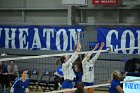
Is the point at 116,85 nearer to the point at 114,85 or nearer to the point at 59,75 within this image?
the point at 114,85

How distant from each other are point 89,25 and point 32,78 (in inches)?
145

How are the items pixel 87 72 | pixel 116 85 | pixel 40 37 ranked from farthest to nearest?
pixel 40 37 → pixel 87 72 → pixel 116 85

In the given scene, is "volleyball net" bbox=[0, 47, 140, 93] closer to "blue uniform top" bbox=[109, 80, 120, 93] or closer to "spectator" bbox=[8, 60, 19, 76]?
"spectator" bbox=[8, 60, 19, 76]

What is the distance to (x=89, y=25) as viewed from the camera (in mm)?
17531

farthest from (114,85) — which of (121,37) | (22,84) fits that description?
(121,37)

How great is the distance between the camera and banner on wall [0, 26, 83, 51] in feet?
57.7

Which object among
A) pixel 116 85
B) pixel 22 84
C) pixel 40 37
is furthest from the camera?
pixel 40 37

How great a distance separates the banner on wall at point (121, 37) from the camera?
16.0 metres

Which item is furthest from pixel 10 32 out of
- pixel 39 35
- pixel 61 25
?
pixel 61 25

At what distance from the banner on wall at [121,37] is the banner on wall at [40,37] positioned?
1180 mm

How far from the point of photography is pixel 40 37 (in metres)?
18.3

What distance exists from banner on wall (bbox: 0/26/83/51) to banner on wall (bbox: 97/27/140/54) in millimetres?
1180

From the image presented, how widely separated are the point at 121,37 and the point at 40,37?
164 inches

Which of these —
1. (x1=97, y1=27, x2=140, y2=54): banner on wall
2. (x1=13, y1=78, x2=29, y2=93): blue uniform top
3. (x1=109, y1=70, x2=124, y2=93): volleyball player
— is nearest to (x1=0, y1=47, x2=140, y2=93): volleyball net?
(x1=97, y1=27, x2=140, y2=54): banner on wall
